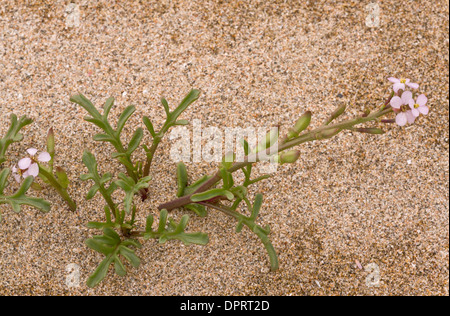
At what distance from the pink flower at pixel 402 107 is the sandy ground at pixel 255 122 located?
61cm

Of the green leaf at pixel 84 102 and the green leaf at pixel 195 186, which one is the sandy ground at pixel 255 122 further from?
the green leaf at pixel 84 102

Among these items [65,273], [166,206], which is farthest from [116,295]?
[166,206]

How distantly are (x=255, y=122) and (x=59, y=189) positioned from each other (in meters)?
0.78

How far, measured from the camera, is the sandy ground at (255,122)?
1.63 metres

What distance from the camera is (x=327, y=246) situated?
1.69 meters

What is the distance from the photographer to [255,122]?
1.76 metres

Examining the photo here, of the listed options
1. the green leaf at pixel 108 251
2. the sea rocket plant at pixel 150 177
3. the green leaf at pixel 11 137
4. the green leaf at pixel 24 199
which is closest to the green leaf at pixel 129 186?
the sea rocket plant at pixel 150 177

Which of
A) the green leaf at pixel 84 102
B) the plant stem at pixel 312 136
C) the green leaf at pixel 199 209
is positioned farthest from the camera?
the green leaf at pixel 199 209

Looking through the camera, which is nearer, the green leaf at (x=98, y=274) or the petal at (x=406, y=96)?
the petal at (x=406, y=96)

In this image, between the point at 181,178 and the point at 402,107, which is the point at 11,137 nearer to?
the point at 181,178

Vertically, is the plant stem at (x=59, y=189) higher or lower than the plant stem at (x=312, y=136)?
lower

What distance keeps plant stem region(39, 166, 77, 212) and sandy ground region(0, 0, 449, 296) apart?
4 centimetres

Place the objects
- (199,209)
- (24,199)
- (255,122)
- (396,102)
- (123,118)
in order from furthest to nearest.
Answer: (255,122)
(199,209)
(123,118)
(24,199)
(396,102)

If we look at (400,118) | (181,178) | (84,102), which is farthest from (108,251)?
(400,118)
